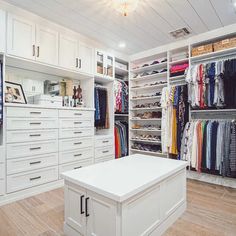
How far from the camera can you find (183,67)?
3260mm

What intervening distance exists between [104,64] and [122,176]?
2552mm

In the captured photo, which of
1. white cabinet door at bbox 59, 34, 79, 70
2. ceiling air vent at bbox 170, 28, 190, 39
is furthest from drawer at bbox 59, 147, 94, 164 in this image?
ceiling air vent at bbox 170, 28, 190, 39

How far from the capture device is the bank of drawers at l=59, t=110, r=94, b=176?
2.80 meters

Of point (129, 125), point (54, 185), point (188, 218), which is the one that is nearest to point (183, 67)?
point (129, 125)

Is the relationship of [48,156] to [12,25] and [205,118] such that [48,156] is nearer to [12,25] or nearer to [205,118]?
[12,25]

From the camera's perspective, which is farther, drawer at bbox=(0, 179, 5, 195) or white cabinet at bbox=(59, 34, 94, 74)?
white cabinet at bbox=(59, 34, 94, 74)

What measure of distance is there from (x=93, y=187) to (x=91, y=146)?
6.44ft

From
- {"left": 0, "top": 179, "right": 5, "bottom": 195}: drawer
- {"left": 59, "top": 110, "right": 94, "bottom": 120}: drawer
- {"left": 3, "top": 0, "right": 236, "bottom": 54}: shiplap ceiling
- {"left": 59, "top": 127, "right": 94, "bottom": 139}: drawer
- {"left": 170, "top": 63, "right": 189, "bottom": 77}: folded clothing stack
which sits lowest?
{"left": 0, "top": 179, "right": 5, "bottom": 195}: drawer

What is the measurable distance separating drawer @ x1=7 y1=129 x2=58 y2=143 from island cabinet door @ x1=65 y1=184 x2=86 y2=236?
1.16m

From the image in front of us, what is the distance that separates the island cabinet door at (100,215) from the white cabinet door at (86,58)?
234 centimetres

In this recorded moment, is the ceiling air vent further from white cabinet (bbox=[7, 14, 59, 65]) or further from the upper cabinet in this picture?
white cabinet (bbox=[7, 14, 59, 65])

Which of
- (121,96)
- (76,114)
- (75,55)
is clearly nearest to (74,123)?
(76,114)

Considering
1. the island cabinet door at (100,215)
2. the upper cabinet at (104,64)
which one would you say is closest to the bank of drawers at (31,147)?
the upper cabinet at (104,64)

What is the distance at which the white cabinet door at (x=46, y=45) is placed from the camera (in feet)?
8.41
